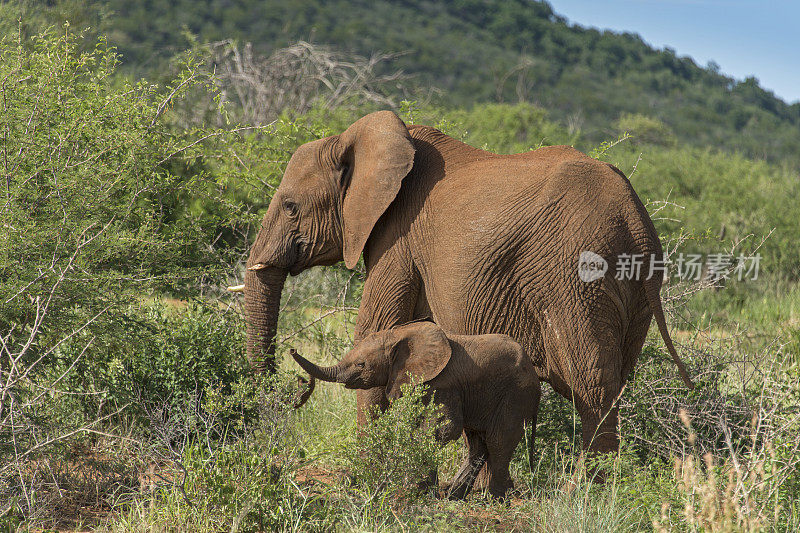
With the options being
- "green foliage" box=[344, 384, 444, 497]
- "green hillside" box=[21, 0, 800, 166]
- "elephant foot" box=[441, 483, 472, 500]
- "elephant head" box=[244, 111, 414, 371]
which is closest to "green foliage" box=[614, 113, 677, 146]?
"green hillside" box=[21, 0, 800, 166]

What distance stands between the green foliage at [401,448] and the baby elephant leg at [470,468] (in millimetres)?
416

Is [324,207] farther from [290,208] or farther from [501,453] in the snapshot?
[501,453]

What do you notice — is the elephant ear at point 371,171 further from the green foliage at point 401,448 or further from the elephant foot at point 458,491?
the elephant foot at point 458,491

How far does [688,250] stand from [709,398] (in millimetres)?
10420

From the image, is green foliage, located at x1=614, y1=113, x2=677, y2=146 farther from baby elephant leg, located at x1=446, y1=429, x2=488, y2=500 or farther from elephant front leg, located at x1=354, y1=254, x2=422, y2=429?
baby elephant leg, located at x1=446, y1=429, x2=488, y2=500

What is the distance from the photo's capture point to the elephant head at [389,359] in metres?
4.99

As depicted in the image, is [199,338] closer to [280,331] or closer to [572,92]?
[280,331]

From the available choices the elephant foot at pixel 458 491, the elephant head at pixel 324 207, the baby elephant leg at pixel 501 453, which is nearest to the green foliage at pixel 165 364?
the elephant head at pixel 324 207

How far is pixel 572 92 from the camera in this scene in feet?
164

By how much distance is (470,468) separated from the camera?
5.38 m

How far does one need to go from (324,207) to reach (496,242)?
1511mm

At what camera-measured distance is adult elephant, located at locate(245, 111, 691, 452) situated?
16.4 feet

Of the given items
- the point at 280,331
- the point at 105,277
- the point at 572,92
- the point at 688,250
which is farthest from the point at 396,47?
the point at 105,277

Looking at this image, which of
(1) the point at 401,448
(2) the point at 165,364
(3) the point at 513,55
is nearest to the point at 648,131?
(3) the point at 513,55
